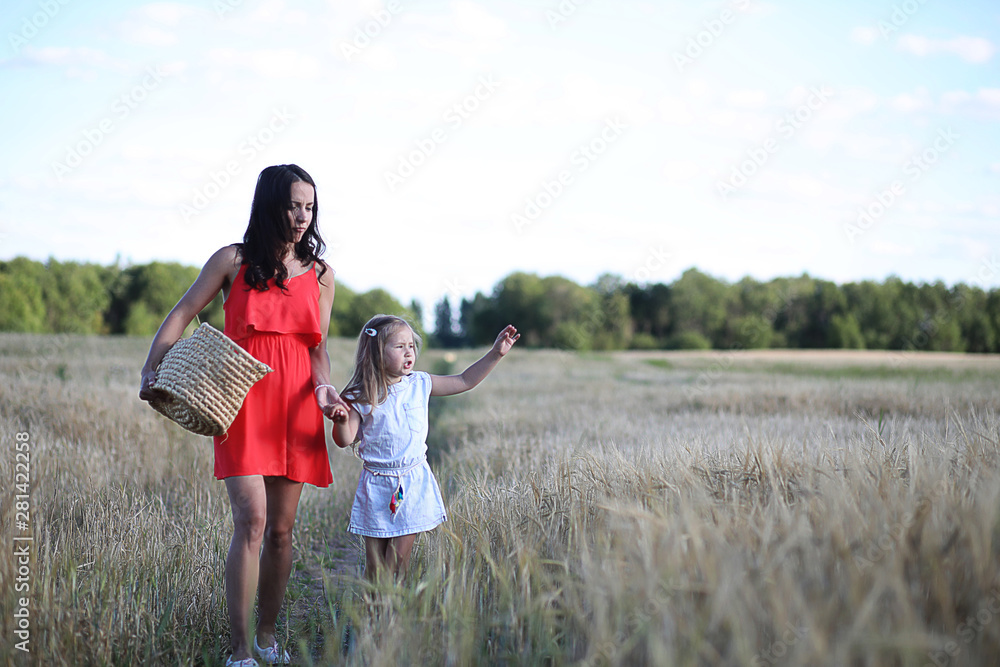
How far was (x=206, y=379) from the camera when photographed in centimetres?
284

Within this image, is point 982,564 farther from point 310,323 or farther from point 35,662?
point 35,662

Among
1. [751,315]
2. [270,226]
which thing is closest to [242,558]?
[270,226]

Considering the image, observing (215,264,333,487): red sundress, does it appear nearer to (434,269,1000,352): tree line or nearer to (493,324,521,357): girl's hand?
(493,324,521,357): girl's hand

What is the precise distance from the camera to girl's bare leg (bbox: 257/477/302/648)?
322 cm

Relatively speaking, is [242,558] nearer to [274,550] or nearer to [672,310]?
[274,550]

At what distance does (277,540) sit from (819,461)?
115 inches

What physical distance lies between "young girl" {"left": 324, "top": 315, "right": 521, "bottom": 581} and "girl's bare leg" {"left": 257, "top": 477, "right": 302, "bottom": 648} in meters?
0.32

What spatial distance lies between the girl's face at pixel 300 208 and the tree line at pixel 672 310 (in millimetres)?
→ 35877

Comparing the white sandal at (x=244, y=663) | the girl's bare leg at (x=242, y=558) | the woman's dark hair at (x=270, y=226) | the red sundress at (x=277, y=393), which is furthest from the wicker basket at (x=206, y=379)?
the white sandal at (x=244, y=663)

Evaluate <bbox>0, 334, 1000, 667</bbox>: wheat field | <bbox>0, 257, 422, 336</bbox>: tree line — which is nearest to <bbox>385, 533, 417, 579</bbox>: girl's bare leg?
<bbox>0, 334, 1000, 667</bbox>: wheat field

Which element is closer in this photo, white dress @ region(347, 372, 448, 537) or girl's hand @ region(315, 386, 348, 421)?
girl's hand @ region(315, 386, 348, 421)

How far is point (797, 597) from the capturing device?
1834 mm

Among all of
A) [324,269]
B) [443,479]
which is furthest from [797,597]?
[443,479]

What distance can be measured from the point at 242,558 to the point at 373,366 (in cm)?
111
